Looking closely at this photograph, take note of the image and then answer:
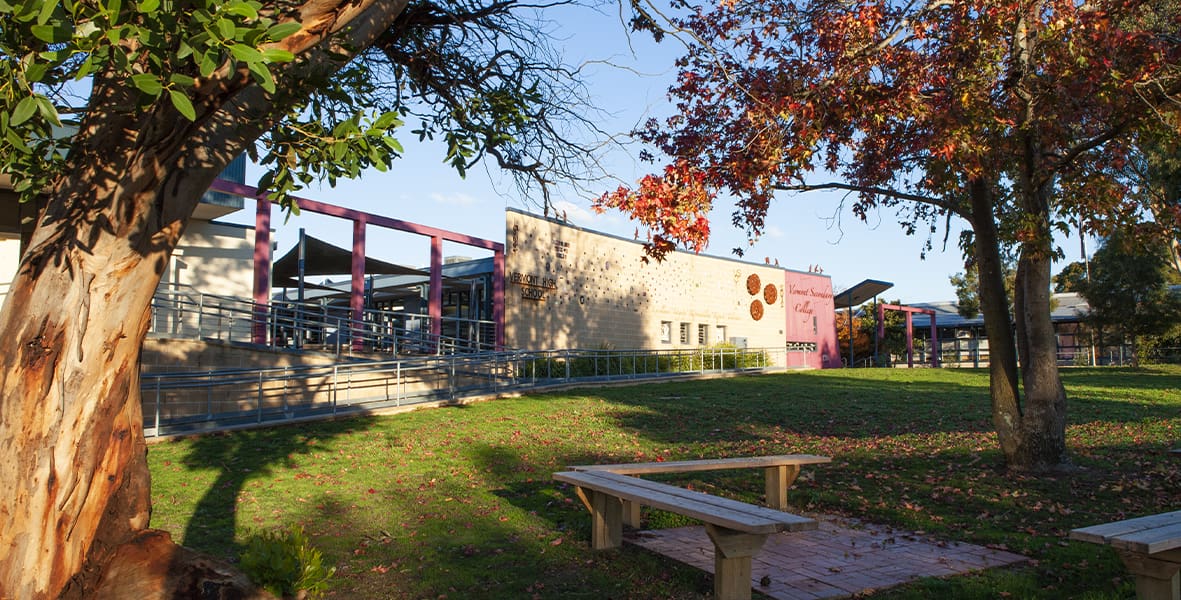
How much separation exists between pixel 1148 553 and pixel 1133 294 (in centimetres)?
2863

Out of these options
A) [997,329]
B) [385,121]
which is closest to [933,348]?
[997,329]

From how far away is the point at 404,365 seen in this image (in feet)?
54.0

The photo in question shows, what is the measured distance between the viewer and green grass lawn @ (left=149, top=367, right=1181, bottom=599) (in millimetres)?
5504

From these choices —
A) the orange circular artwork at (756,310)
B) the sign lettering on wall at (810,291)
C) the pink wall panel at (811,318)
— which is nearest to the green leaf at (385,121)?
the orange circular artwork at (756,310)

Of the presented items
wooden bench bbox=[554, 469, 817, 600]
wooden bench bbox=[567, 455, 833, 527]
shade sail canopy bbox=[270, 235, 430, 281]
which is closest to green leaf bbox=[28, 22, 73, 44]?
wooden bench bbox=[554, 469, 817, 600]

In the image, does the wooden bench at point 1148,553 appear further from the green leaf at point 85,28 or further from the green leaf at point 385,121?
the green leaf at point 85,28

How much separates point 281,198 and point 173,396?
10439 millimetres

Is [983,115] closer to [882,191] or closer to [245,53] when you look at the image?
[882,191]

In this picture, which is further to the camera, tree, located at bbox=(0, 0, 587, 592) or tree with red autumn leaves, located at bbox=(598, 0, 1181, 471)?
tree with red autumn leaves, located at bbox=(598, 0, 1181, 471)

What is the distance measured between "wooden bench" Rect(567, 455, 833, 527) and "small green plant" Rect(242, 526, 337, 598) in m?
2.60

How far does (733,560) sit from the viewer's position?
4.68 metres

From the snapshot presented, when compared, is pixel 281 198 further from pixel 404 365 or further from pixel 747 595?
pixel 404 365

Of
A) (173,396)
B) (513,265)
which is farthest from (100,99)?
(513,265)

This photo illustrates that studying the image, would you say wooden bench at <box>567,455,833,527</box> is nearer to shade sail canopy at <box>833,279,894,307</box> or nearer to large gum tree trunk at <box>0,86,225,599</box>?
large gum tree trunk at <box>0,86,225,599</box>
